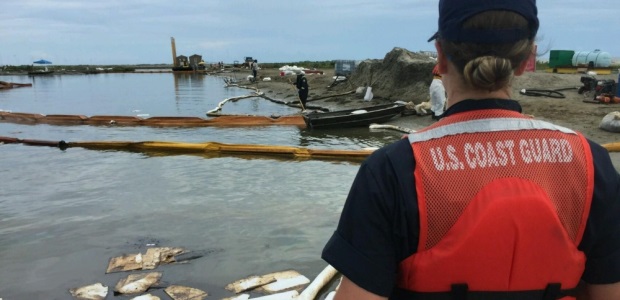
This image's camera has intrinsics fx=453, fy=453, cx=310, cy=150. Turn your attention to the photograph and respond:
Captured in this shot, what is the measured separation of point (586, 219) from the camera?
135 cm

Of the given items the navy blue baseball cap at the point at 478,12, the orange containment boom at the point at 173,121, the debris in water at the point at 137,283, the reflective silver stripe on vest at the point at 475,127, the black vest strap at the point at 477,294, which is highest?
the navy blue baseball cap at the point at 478,12

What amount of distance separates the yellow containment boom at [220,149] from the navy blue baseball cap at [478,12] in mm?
10830

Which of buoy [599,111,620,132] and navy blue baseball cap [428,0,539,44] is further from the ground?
navy blue baseball cap [428,0,539,44]

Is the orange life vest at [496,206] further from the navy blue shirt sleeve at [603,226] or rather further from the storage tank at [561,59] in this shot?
the storage tank at [561,59]

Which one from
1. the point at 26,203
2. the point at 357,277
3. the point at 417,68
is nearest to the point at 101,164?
the point at 26,203

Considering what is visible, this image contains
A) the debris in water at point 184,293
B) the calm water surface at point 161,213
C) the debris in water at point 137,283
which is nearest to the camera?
the debris in water at point 184,293

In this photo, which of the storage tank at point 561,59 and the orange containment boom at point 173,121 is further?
the storage tank at point 561,59

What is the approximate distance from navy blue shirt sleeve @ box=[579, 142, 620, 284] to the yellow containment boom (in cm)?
1069

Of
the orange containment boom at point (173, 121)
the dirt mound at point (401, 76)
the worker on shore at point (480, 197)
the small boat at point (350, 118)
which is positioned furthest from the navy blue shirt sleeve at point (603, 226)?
the dirt mound at point (401, 76)

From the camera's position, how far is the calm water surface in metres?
6.30

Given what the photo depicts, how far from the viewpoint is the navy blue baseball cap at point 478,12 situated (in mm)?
1277

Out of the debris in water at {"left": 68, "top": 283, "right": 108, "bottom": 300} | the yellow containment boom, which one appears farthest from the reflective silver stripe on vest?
the yellow containment boom

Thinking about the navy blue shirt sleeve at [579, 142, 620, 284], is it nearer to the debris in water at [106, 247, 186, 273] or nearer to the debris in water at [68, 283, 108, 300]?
the debris in water at [68, 283, 108, 300]

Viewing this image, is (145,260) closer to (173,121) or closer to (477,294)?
(477,294)
